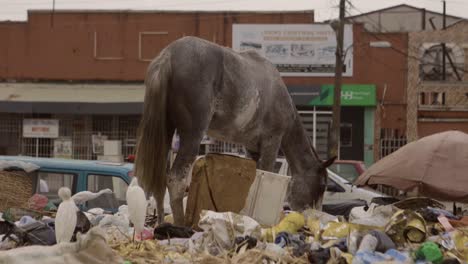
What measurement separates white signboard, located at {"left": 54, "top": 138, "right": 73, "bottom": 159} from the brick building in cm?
26

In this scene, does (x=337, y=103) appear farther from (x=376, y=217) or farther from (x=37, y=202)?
(x=376, y=217)

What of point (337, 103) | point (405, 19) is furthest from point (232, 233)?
point (405, 19)

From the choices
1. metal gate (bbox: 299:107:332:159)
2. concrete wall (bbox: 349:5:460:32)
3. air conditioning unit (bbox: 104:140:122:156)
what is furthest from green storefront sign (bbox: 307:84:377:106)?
concrete wall (bbox: 349:5:460:32)

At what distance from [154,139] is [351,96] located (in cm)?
2128

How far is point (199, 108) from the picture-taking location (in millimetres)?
7254

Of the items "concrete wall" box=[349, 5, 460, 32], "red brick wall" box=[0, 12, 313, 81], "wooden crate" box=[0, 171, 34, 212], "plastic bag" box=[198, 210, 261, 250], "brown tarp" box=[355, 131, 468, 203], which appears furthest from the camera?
"concrete wall" box=[349, 5, 460, 32]

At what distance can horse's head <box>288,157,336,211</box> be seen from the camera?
9.17m

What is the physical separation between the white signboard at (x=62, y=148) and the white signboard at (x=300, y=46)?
7087 millimetres

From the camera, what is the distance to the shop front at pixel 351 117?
27.7 meters

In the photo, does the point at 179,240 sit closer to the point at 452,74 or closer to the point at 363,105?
the point at 363,105

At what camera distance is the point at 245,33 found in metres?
28.7

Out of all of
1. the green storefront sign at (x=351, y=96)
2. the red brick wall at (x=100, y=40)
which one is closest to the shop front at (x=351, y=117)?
the green storefront sign at (x=351, y=96)

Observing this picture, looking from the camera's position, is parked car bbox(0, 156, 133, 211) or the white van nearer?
parked car bbox(0, 156, 133, 211)

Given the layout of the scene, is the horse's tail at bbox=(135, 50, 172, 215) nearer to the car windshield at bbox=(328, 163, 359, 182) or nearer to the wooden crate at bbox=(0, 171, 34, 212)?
the wooden crate at bbox=(0, 171, 34, 212)
